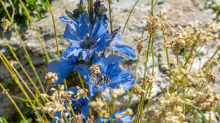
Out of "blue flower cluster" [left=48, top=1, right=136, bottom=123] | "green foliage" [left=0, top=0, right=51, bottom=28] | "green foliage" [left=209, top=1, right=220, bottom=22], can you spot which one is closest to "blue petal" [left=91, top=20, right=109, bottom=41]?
"blue flower cluster" [left=48, top=1, right=136, bottom=123]

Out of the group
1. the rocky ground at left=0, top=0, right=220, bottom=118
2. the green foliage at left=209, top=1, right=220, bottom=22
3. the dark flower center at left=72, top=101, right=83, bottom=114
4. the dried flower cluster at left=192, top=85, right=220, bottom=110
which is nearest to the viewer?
the dried flower cluster at left=192, top=85, right=220, bottom=110

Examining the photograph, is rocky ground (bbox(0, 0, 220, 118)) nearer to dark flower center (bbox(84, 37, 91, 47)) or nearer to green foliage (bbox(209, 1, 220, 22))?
green foliage (bbox(209, 1, 220, 22))

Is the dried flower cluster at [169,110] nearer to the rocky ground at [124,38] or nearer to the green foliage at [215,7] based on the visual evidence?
the rocky ground at [124,38]

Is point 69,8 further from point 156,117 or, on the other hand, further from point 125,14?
point 156,117

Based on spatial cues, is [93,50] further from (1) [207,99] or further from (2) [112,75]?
(1) [207,99]

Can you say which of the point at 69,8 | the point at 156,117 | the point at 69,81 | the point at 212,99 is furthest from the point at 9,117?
the point at 212,99

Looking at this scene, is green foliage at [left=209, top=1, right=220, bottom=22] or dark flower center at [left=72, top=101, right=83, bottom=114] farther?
green foliage at [left=209, top=1, right=220, bottom=22]

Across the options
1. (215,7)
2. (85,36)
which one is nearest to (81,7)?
(85,36)
